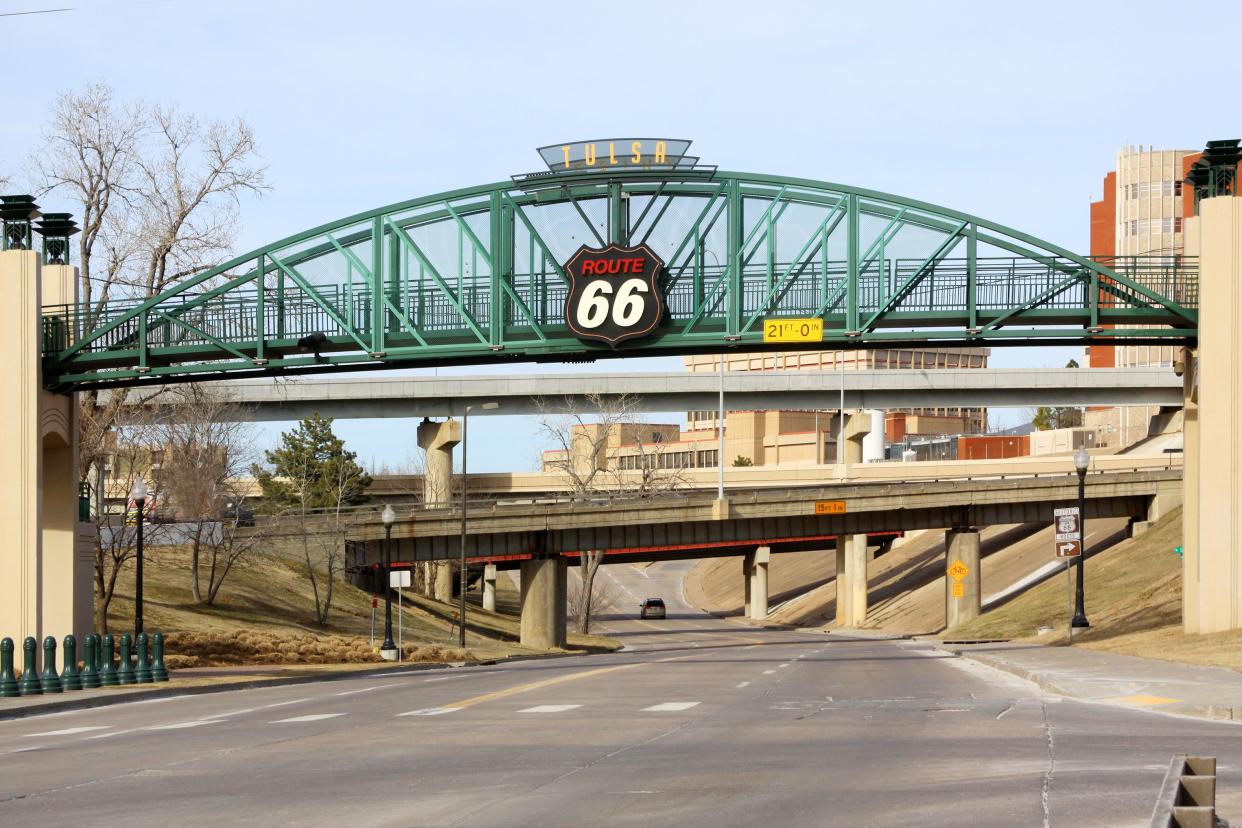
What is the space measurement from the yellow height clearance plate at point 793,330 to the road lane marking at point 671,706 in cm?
1554

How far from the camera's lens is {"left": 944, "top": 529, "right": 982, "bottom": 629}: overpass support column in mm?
77062

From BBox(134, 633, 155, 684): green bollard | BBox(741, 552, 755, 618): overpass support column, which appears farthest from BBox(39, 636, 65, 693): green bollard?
BBox(741, 552, 755, 618): overpass support column

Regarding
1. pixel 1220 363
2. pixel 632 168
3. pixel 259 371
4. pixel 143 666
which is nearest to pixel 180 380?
pixel 259 371

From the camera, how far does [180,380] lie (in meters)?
40.8

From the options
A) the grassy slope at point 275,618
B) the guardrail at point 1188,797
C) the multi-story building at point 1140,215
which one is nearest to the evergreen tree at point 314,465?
the grassy slope at point 275,618

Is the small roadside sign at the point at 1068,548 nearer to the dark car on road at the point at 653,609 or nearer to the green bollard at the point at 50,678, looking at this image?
the green bollard at the point at 50,678

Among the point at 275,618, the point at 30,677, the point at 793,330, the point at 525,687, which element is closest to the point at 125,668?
the point at 30,677

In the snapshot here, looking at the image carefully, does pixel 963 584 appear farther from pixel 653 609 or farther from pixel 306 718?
pixel 306 718

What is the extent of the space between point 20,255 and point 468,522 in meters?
36.4

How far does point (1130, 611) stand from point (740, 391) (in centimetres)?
5141

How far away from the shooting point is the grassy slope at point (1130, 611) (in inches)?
1395

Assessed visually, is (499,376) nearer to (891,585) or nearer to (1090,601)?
(891,585)

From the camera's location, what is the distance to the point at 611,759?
53.4 ft

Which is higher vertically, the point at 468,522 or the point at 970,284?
the point at 970,284
